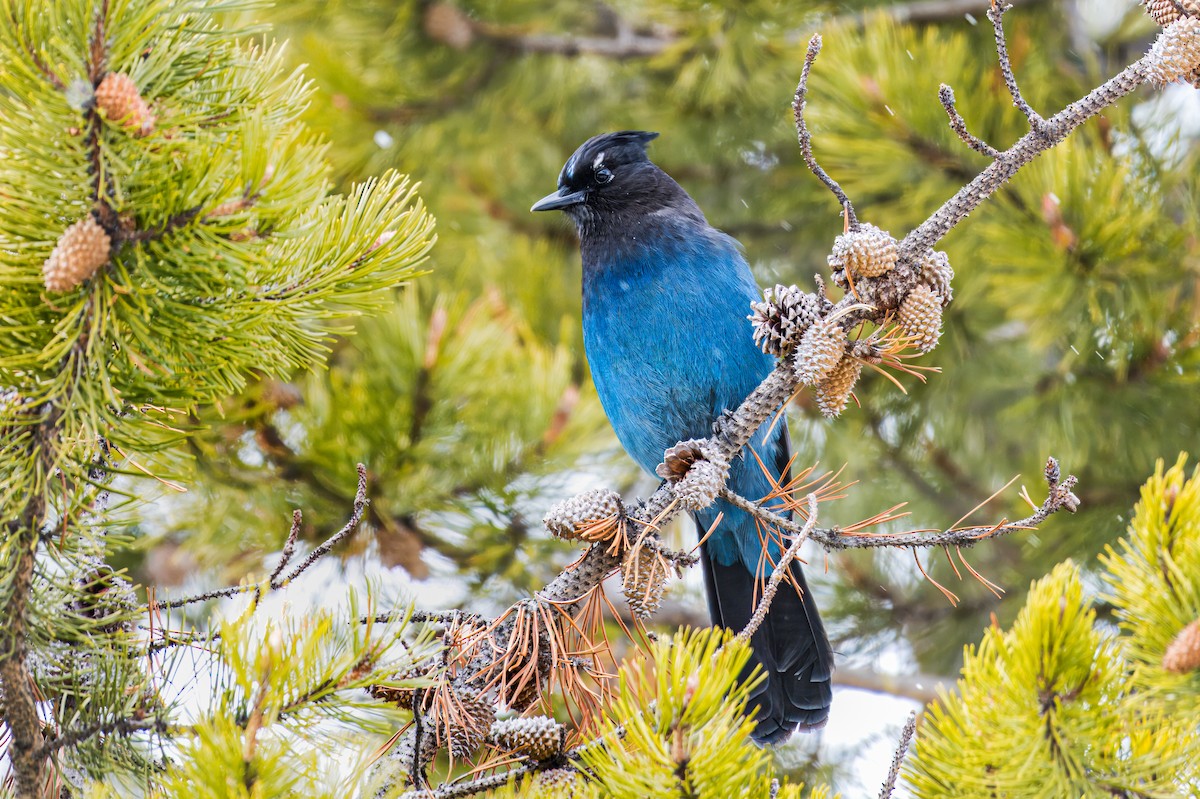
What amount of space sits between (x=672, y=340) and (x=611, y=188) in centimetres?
65

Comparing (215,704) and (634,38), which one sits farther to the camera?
(634,38)

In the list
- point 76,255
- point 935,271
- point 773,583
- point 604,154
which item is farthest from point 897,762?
point 604,154

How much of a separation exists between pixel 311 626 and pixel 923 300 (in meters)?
1.05

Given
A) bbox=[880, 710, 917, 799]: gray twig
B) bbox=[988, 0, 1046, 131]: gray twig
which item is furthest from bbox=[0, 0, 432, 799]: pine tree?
bbox=[988, 0, 1046, 131]: gray twig

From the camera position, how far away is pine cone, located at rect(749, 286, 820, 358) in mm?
1772

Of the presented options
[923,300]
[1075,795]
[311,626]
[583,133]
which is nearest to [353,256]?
[311,626]

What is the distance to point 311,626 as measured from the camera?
1.24 meters

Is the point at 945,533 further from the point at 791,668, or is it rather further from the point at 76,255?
the point at 791,668

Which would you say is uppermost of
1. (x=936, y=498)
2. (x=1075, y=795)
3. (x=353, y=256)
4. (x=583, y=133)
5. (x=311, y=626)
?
(x=583, y=133)

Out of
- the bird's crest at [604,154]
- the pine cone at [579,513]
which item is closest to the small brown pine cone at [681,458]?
the pine cone at [579,513]

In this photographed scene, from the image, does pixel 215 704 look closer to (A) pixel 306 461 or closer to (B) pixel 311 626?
(B) pixel 311 626

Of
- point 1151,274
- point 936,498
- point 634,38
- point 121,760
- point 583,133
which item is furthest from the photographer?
point 583,133

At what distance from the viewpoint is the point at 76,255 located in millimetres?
1180

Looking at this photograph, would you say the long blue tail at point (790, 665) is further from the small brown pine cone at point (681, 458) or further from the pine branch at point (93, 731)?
the pine branch at point (93, 731)
